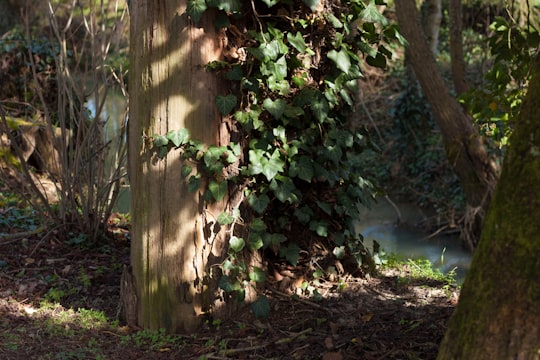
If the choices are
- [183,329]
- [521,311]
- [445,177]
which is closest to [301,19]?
[183,329]

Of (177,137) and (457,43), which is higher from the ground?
(457,43)

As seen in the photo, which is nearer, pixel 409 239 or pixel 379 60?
pixel 379 60

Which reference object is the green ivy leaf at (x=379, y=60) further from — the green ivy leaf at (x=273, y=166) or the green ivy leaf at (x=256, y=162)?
the green ivy leaf at (x=256, y=162)

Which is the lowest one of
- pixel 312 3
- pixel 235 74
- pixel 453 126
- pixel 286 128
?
pixel 286 128

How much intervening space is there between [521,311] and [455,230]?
33.2 feet

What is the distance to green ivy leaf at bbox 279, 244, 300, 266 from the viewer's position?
14.4 ft

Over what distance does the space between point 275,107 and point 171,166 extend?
73cm

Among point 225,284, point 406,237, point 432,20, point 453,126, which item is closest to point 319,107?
point 225,284

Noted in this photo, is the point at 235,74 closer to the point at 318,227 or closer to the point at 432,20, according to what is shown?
the point at 318,227

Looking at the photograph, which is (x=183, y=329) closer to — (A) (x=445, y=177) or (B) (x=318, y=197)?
(B) (x=318, y=197)

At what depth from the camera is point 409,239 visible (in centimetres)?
1262

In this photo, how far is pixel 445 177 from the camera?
45.5 feet

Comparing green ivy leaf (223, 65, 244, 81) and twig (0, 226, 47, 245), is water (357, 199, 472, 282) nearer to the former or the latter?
twig (0, 226, 47, 245)

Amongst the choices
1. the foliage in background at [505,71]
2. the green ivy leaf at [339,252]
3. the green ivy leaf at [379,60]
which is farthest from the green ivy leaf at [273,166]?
the foliage in background at [505,71]
